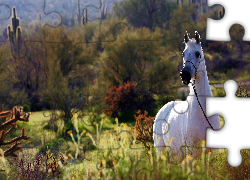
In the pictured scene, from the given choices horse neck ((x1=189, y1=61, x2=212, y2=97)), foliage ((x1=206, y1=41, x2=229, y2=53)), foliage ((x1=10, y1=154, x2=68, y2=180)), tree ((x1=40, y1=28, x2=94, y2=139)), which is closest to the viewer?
horse neck ((x1=189, y1=61, x2=212, y2=97))

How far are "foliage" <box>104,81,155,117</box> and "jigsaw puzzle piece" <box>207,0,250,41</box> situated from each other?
9680mm

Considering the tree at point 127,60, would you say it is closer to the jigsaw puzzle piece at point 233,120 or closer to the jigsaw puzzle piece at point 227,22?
the jigsaw puzzle piece at point 227,22

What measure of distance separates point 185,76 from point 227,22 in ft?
3.29

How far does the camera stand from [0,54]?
14008 mm

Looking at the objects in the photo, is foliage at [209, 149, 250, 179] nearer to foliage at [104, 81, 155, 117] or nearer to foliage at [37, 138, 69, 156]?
foliage at [37, 138, 69, 156]

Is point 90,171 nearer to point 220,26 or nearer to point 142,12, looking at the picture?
point 220,26

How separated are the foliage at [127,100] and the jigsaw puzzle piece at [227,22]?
9680 millimetres

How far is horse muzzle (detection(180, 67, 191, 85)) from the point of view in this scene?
4598mm

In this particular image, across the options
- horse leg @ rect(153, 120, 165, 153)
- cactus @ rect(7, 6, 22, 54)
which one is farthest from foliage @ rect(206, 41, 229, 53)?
horse leg @ rect(153, 120, 165, 153)

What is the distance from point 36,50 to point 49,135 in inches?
459

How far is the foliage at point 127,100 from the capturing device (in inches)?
579

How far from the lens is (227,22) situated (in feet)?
15.9

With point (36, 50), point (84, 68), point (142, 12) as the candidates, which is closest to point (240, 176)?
point (84, 68)

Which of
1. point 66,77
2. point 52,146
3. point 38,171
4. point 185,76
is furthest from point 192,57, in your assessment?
point 66,77
